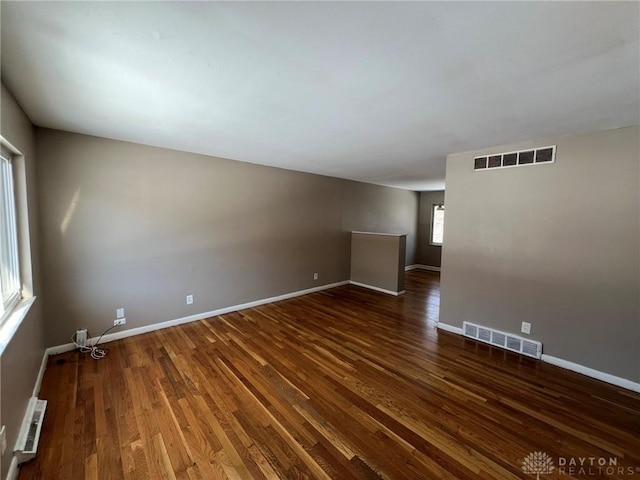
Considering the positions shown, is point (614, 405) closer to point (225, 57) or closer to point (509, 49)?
point (509, 49)

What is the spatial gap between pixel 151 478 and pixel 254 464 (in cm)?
55

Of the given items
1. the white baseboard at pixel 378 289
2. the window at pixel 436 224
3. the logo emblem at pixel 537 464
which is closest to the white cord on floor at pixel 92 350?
the logo emblem at pixel 537 464

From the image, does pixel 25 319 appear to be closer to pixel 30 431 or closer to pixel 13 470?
pixel 30 431

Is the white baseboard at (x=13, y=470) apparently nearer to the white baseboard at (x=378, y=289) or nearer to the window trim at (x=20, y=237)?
the window trim at (x=20, y=237)

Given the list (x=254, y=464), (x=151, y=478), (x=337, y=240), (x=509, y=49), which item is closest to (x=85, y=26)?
(x=509, y=49)

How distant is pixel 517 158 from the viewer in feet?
9.39

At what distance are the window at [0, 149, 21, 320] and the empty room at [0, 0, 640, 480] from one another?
0.03 metres

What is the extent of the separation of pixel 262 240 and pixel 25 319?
2770 millimetres

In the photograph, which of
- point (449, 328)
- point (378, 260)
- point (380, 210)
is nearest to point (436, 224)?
point (380, 210)

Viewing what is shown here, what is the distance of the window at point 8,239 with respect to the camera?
1.83 m

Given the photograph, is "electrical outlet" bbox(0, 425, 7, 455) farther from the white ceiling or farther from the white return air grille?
the white return air grille

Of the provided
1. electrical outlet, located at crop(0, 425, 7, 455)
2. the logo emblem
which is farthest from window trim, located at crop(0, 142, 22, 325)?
the logo emblem

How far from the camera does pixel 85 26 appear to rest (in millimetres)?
1185
